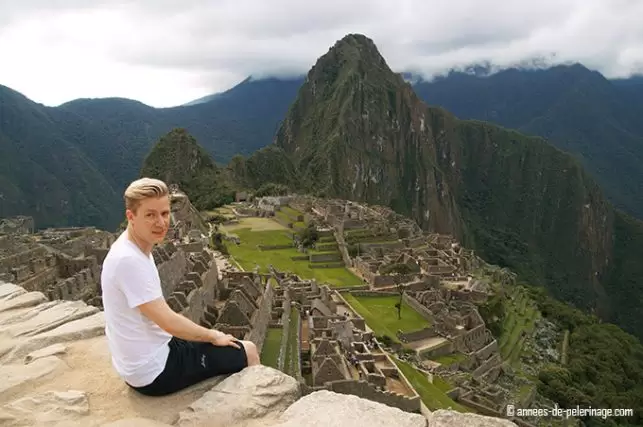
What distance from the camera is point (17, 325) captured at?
614 cm

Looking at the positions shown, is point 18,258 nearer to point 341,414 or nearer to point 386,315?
point 341,414

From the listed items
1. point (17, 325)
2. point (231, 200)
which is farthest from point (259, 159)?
point (17, 325)

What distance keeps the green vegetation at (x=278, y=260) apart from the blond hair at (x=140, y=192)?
33.7 meters

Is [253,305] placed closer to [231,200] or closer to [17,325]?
[17,325]

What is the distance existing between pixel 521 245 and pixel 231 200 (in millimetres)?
110403

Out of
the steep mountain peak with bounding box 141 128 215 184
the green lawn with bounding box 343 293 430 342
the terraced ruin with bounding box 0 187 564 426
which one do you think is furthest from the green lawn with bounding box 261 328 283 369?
the steep mountain peak with bounding box 141 128 215 184

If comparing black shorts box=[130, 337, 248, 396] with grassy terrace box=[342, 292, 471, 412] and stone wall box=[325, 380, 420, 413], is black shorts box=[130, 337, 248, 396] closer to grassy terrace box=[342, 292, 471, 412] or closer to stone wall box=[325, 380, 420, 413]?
stone wall box=[325, 380, 420, 413]

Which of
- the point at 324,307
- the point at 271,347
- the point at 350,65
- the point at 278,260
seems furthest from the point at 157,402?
the point at 350,65

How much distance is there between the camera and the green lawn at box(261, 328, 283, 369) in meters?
17.1

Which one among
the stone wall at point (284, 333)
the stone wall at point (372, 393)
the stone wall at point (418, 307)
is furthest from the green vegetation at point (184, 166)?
the stone wall at point (372, 393)

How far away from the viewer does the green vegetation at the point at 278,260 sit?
137 ft

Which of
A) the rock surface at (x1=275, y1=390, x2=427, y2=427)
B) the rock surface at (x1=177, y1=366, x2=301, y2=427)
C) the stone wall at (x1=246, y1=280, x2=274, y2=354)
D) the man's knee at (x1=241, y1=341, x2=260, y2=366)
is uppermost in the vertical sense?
the man's knee at (x1=241, y1=341, x2=260, y2=366)

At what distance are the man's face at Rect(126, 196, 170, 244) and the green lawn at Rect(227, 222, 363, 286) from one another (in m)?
33.6

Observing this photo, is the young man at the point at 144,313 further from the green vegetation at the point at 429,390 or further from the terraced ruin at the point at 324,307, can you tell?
the green vegetation at the point at 429,390
